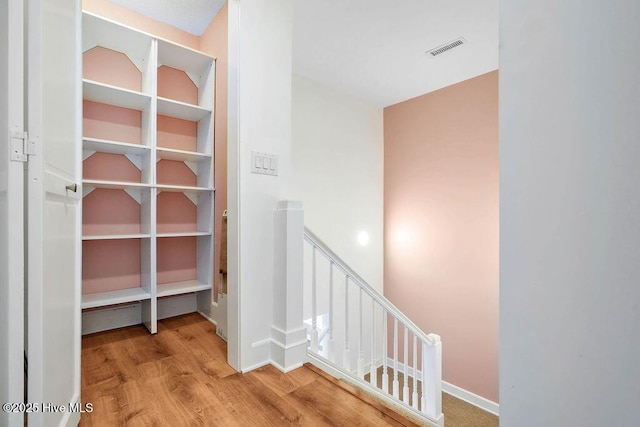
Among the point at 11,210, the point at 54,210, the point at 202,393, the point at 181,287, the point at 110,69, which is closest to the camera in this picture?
the point at 11,210

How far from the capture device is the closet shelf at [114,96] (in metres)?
1.91

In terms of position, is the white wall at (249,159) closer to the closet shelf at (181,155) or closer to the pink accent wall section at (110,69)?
the closet shelf at (181,155)

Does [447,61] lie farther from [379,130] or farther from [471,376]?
[471,376]

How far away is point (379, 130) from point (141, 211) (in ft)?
10.7

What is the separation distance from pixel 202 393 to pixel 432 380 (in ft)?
5.78

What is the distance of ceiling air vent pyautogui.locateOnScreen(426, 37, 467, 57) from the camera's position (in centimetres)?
263

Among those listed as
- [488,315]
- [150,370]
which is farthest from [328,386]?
[488,315]

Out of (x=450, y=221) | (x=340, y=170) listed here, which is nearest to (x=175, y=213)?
(x=340, y=170)

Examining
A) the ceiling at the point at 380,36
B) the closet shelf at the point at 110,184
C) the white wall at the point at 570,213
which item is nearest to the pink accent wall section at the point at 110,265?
the closet shelf at the point at 110,184

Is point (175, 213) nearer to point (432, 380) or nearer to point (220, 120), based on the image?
point (220, 120)

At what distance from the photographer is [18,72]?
2.29 ft

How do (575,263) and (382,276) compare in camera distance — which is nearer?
(575,263)

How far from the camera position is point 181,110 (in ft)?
7.57

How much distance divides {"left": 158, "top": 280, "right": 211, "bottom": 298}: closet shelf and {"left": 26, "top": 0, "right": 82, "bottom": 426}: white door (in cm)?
103
